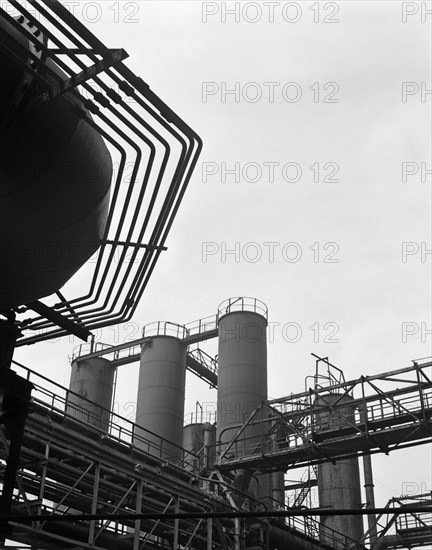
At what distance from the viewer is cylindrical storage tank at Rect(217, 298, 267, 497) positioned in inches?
1110

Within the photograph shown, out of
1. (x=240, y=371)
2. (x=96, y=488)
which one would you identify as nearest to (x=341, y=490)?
(x=240, y=371)

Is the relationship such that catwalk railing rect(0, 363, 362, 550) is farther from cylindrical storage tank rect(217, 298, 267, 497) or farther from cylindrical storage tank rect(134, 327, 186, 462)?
cylindrical storage tank rect(134, 327, 186, 462)

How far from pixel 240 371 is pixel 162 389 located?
636 cm

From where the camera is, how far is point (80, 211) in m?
7.21

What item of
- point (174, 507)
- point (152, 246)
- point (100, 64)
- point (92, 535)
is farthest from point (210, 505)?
point (100, 64)

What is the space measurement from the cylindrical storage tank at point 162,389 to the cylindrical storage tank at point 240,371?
4.32 metres

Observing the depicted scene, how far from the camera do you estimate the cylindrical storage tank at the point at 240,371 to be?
92.5 feet

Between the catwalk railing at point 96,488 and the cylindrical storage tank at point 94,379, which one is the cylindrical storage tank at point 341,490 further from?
the cylindrical storage tank at point 94,379

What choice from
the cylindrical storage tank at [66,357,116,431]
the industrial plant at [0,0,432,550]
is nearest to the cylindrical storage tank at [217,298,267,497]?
the industrial plant at [0,0,432,550]

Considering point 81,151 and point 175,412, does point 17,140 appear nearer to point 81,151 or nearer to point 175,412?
point 81,151

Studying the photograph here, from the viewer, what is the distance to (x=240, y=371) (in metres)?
29.8

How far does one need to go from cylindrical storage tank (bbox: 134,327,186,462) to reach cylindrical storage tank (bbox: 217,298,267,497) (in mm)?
4315

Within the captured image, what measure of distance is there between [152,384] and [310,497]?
31.0 ft

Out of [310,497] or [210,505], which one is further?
[310,497]
